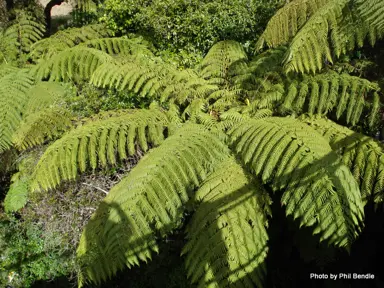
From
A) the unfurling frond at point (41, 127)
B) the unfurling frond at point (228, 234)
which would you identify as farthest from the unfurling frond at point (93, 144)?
the unfurling frond at point (228, 234)

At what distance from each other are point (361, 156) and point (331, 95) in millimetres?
615

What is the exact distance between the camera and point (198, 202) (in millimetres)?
2963

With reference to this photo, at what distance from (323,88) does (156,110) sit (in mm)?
1466

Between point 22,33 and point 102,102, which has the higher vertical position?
point 22,33

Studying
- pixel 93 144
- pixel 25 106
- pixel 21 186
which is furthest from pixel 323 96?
pixel 25 106

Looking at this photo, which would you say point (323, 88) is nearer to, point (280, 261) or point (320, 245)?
point (320, 245)

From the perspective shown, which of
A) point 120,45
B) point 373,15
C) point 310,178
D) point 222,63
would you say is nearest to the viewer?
point 310,178

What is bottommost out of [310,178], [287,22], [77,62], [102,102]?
[310,178]

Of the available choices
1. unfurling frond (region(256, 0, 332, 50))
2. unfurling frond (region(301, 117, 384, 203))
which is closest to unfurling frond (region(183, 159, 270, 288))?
unfurling frond (region(301, 117, 384, 203))

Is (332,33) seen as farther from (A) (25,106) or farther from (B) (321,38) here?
(A) (25,106)

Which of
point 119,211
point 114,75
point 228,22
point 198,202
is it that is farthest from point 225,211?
point 228,22

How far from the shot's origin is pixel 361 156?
2.78m

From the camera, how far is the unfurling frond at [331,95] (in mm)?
3102

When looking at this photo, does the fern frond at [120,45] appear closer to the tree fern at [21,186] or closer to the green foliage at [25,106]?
the green foliage at [25,106]
